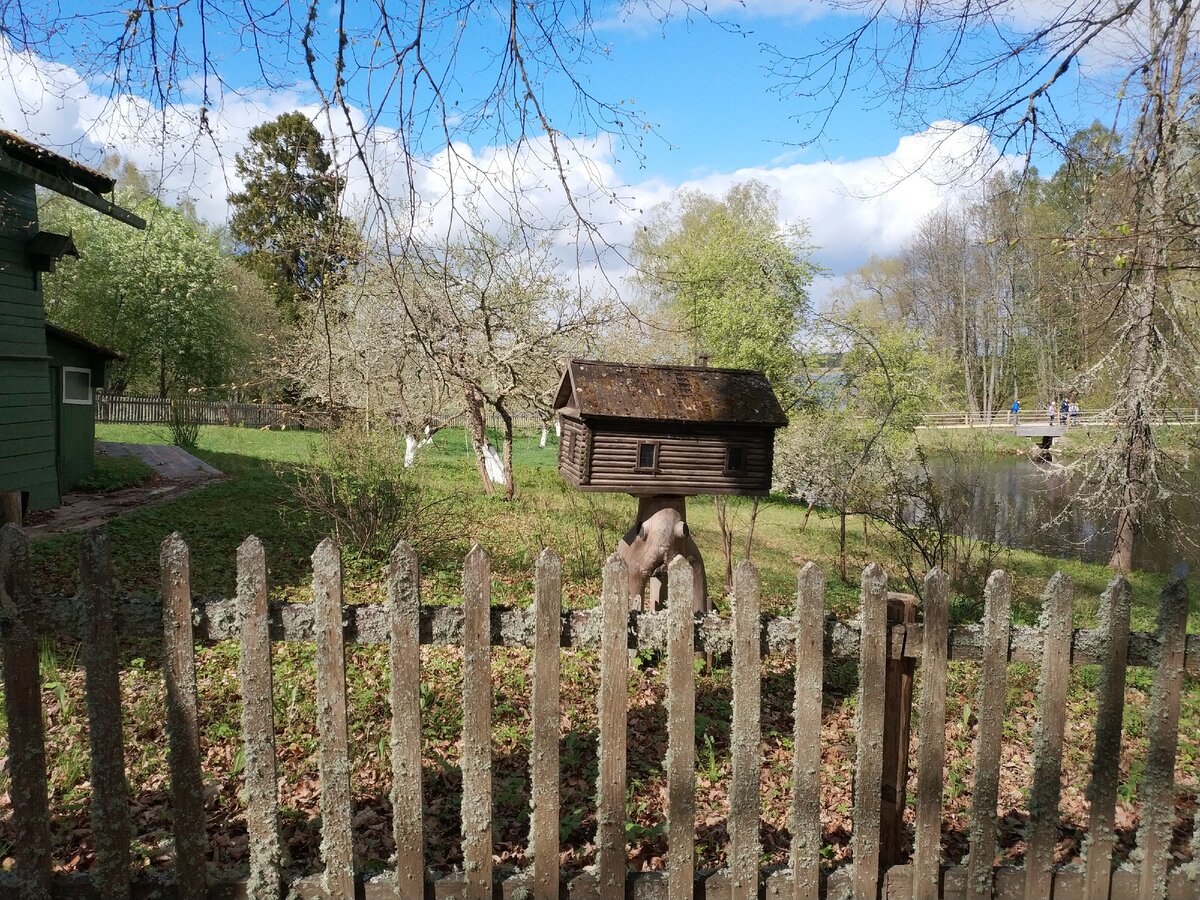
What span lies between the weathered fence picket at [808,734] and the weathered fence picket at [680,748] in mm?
368

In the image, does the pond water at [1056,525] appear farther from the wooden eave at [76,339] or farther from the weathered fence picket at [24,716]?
the wooden eave at [76,339]

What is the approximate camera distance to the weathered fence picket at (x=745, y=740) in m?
2.52

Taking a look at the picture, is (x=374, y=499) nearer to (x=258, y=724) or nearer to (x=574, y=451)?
(x=574, y=451)

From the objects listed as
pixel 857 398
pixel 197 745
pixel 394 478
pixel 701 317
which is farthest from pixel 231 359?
pixel 197 745

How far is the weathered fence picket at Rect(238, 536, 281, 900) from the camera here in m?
2.37

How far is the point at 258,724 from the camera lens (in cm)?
243

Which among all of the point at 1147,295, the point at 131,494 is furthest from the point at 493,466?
the point at 1147,295

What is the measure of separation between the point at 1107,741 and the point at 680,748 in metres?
1.53

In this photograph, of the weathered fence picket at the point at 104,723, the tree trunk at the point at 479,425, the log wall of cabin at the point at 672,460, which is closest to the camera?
the weathered fence picket at the point at 104,723

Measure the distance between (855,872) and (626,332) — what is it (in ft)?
54.8

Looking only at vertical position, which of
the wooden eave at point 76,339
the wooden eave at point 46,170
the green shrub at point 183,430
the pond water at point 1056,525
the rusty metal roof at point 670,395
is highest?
the wooden eave at point 46,170

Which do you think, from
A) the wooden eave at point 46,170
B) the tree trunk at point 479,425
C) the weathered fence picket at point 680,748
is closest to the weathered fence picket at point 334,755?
the weathered fence picket at point 680,748

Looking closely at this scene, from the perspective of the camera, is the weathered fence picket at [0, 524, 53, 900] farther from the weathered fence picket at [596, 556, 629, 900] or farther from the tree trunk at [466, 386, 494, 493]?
the tree trunk at [466, 386, 494, 493]

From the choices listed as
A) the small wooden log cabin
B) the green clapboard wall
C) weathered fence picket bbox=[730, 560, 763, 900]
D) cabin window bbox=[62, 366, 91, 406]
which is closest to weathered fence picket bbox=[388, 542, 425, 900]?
weathered fence picket bbox=[730, 560, 763, 900]
